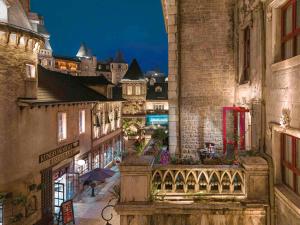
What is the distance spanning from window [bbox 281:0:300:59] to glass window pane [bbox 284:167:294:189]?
2.80 m

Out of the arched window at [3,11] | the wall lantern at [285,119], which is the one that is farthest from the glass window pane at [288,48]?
the arched window at [3,11]

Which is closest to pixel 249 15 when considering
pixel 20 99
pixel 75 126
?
pixel 20 99

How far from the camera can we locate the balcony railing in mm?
8219

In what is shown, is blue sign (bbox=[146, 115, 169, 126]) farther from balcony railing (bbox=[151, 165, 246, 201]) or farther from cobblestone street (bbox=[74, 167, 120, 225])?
balcony railing (bbox=[151, 165, 246, 201])

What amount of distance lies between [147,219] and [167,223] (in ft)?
1.81

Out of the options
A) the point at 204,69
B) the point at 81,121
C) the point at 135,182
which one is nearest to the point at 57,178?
the point at 81,121

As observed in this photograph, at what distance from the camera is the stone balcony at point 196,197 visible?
7.85 m

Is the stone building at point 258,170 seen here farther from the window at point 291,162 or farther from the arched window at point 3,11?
the arched window at point 3,11

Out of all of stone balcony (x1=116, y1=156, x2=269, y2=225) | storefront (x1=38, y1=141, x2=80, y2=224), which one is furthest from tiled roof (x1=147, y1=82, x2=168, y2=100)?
stone balcony (x1=116, y1=156, x2=269, y2=225)

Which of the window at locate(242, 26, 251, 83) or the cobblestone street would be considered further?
the cobblestone street

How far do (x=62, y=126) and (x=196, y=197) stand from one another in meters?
13.5

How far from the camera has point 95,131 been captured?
2688 centimetres

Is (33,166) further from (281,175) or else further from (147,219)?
(281,175)

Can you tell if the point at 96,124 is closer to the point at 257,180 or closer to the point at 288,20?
the point at 257,180
